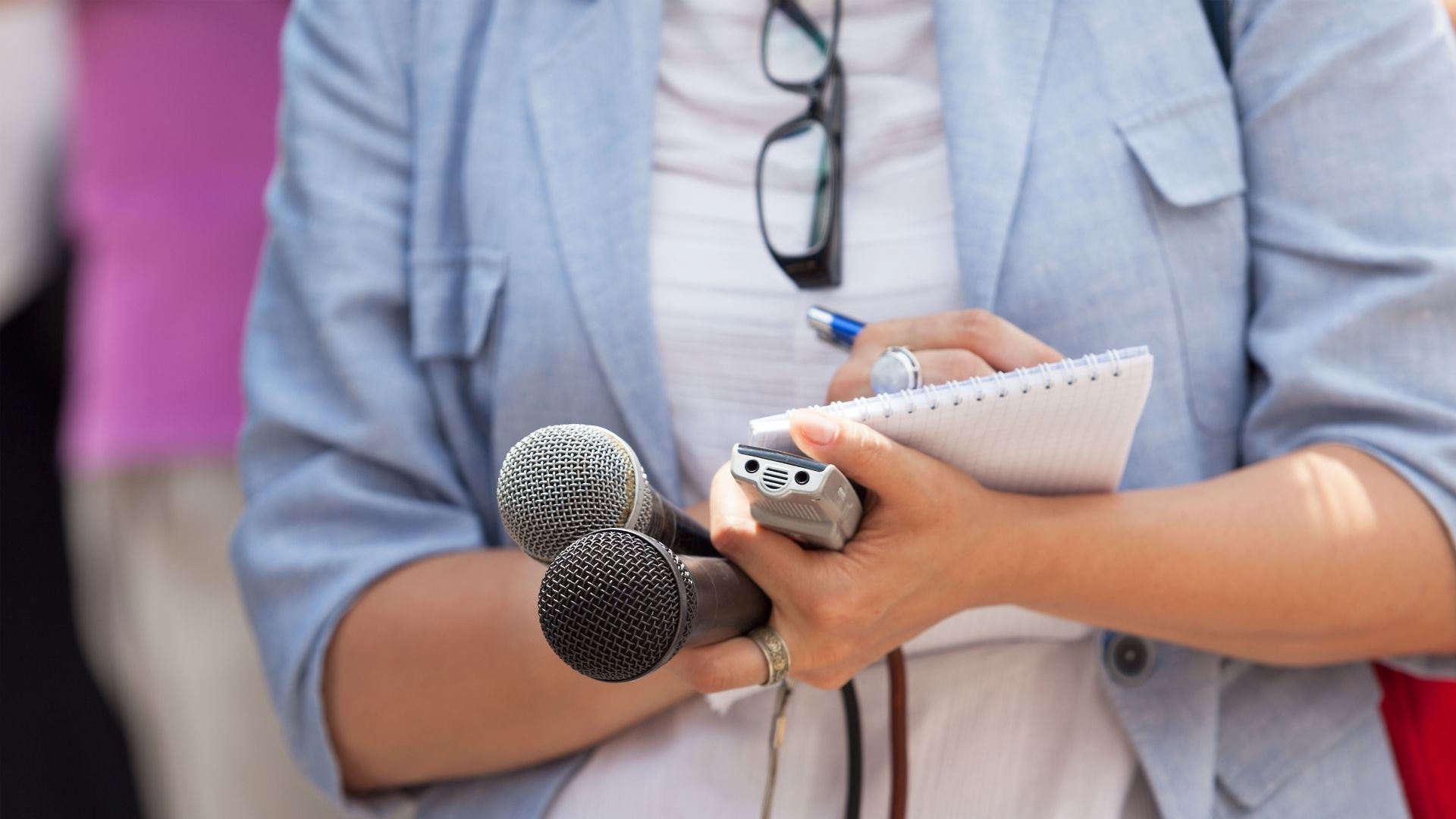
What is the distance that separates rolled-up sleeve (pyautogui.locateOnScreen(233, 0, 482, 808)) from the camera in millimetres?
1192

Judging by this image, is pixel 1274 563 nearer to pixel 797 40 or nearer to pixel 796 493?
pixel 796 493

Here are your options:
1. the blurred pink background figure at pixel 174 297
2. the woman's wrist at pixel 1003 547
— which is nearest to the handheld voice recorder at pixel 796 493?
the woman's wrist at pixel 1003 547

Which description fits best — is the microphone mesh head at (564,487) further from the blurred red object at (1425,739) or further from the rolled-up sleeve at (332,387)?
the blurred red object at (1425,739)

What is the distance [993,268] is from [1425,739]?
545mm

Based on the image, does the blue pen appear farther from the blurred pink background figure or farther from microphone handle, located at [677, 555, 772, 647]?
the blurred pink background figure

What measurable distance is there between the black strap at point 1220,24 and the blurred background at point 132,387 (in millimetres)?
1260

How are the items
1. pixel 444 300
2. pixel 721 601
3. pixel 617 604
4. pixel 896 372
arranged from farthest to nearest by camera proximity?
pixel 444 300 → pixel 896 372 → pixel 721 601 → pixel 617 604

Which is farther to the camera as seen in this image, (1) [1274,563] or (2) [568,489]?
(1) [1274,563]

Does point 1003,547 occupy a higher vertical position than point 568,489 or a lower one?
lower

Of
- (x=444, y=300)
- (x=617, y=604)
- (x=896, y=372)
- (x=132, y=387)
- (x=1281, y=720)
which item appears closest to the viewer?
(x=617, y=604)

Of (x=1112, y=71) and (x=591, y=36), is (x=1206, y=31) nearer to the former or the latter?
(x=1112, y=71)

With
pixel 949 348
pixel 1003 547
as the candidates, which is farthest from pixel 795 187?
pixel 1003 547

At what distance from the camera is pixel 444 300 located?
48.1 inches

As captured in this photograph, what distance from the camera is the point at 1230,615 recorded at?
1014mm
